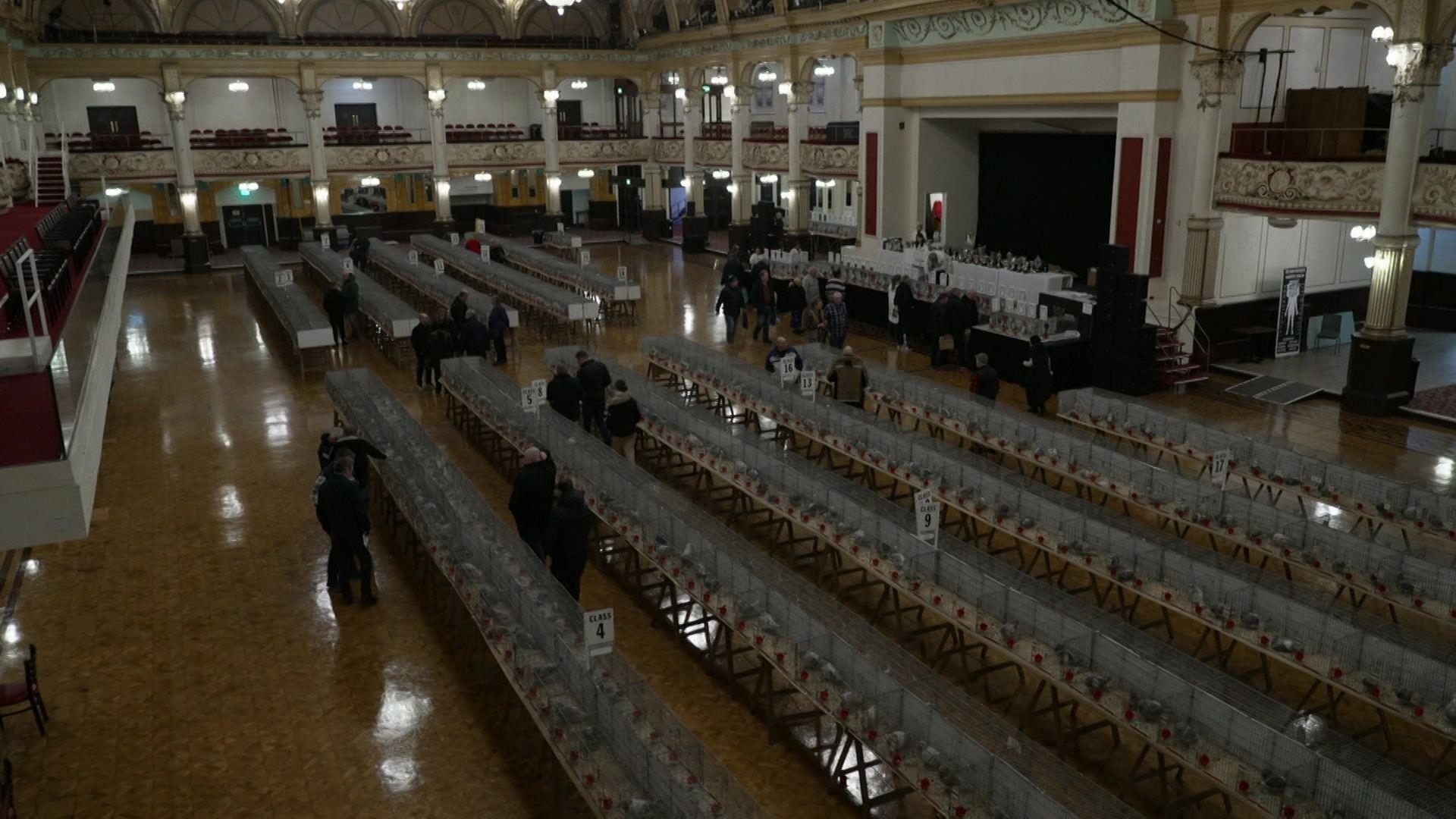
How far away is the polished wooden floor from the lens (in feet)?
24.3

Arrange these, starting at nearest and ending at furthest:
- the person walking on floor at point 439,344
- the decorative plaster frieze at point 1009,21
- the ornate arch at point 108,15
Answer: the person walking on floor at point 439,344, the decorative plaster frieze at point 1009,21, the ornate arch at point 108,15

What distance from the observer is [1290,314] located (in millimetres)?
19797

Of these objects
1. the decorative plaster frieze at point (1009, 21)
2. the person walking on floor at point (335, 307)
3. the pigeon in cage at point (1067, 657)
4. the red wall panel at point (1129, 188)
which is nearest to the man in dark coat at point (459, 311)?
the person walking on floor at point (335, 307)

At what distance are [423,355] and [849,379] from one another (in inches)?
310

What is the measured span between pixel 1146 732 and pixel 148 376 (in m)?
19.2

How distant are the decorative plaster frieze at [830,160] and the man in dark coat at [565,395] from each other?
17.5 meters

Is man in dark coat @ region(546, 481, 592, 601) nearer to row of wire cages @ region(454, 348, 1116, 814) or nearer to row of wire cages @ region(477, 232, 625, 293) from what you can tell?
row of wire cages @ region(454, 348, 1116, 814)

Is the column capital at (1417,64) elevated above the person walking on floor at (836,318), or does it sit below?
above

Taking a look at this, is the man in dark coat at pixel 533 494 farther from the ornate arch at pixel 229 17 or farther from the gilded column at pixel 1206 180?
the ornate arch at pixel 229 17

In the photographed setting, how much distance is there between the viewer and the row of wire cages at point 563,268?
79.6 feet

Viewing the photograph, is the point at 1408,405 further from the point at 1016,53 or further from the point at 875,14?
the point at 875,14

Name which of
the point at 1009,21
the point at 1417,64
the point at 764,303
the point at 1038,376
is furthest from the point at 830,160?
the point at 1417,64

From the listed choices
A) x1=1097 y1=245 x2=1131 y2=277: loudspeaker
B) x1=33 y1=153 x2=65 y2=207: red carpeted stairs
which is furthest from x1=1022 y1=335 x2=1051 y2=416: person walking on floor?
x1=33 y1=153 x2=65 y2=207: red carpeted stairs

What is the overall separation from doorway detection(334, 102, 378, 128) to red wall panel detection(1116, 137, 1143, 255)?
30.6m
